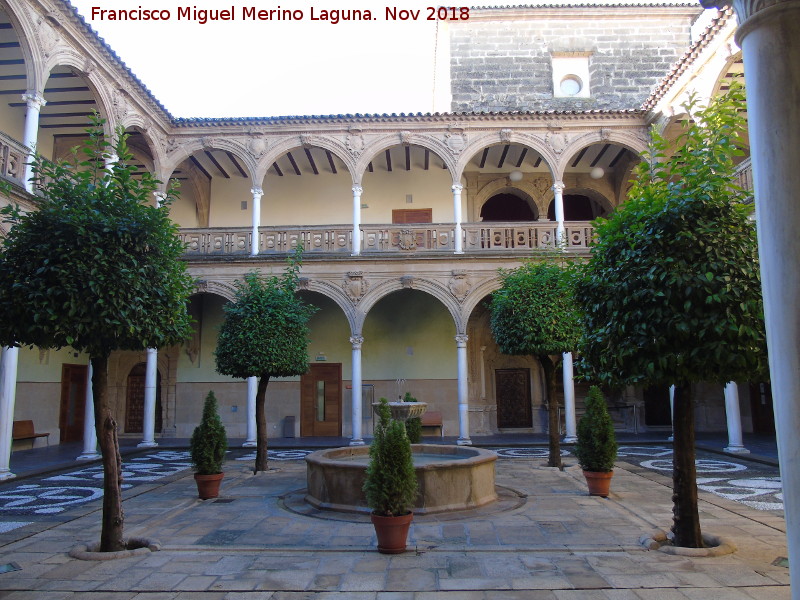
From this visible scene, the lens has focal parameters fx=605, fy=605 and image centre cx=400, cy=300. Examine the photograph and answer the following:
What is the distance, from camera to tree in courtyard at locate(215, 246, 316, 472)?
9.80 m

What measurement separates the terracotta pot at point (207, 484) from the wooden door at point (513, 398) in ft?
34.6

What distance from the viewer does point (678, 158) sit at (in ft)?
17.1

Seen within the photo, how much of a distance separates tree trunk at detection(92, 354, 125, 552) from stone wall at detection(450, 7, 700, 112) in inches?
586

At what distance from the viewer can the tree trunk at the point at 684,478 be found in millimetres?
5215

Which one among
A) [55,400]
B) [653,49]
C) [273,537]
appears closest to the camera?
[273,537]

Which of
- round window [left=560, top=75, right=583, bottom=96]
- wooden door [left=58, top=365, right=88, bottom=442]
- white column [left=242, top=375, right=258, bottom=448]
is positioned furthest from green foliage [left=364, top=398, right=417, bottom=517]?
round window [left=560, top=75, right=583, bottom=96]

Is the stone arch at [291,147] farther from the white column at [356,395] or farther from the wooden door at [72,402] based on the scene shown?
the wooden door at [72,402]

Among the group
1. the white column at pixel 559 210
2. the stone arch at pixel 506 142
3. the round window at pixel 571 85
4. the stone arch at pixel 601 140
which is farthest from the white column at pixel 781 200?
the round window at pixel 571 85

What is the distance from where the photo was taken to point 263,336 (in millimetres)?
9852

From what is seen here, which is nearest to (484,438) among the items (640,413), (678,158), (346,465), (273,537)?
(640,413)

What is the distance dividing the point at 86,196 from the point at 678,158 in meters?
5.24

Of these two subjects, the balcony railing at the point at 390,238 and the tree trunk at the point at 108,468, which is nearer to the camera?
the tree trunk at the point at 108,468

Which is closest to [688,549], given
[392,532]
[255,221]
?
[392,532]

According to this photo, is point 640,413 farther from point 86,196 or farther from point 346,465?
point 86,196
